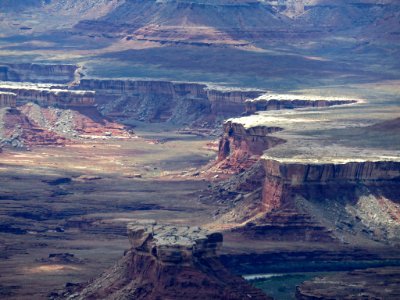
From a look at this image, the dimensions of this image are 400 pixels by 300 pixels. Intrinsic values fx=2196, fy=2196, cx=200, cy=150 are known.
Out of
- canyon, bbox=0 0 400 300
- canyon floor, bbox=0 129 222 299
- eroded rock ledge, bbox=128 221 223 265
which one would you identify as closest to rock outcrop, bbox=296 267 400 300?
canyon, bbox=0 0 400 300

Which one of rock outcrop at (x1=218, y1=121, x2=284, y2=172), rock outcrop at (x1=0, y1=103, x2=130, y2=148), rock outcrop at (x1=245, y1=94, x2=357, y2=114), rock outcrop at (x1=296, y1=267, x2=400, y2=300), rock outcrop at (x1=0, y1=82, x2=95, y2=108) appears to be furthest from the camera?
rock outcrop at (x1=0, y1=82, x2=95, y2=108)

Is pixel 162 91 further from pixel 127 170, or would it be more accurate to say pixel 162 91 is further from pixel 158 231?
pixel 158 231

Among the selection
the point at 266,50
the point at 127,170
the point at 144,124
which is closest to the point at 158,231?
the point at 127,170

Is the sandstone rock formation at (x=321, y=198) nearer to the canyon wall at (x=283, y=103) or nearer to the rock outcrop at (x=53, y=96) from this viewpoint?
the canyon wall at (x=283, y=103)

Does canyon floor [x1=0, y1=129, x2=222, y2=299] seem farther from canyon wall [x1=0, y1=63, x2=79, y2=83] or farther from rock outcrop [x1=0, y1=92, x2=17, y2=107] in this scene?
canyon wall [x1=0, y1=63, x2=79, y2=83]

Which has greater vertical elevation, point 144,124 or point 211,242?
point 211,242
